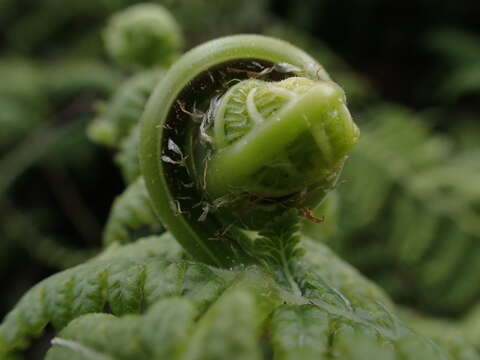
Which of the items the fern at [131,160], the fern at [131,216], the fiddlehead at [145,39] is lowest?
the fern at [131,216]

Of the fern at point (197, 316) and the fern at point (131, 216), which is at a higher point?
the fern at point (197, 316)

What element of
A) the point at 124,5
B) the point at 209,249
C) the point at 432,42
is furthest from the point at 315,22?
the point at 209,249

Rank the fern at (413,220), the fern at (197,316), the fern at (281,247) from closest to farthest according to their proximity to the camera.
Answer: the fern at (197,316) → the fern at (281,247) → the fern at (413,220)

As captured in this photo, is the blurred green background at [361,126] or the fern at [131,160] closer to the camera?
the fern at [131,160]

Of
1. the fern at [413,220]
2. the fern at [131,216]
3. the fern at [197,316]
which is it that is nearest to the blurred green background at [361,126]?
the fern at [413,220]

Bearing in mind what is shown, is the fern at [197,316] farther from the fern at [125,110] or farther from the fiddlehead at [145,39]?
the fiddlehead at [145,39]

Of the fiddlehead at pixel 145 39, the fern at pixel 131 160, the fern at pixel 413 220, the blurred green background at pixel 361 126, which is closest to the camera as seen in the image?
the fern at pixel 131 160

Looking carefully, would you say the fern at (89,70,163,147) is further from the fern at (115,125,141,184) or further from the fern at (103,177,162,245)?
the fern at (103,177,162,245)

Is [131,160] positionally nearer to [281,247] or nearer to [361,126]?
[281,247]

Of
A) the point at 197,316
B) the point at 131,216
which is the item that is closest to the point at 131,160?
the point at 131,216
